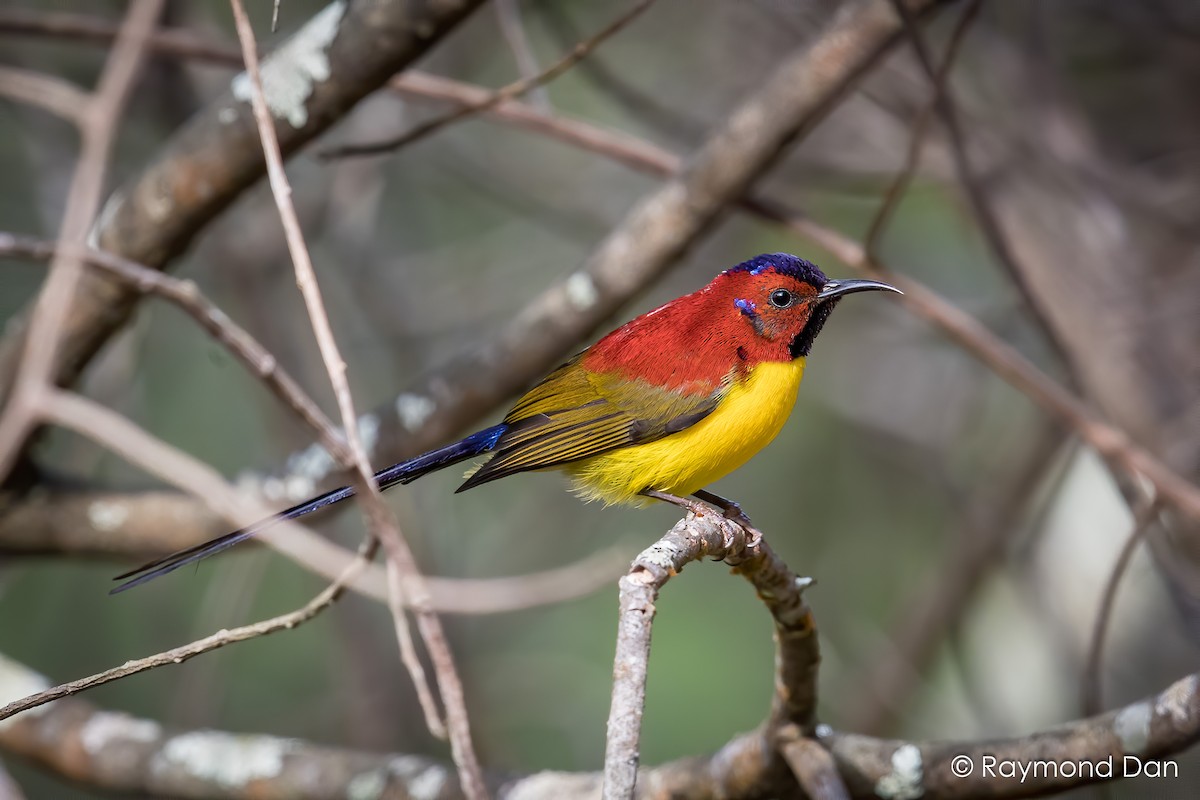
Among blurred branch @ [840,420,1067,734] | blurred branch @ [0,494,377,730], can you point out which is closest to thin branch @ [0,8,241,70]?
blurred branch @ [0,494,377,730]

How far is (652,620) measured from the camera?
169 cm

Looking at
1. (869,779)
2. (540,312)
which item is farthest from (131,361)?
(869,779)

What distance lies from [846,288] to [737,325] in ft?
1.08

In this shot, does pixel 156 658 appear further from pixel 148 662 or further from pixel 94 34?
pixel 94 34

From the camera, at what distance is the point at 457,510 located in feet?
22.8

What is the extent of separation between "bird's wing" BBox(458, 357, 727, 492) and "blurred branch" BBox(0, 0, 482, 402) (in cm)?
101

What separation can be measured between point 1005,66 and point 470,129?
9.61 feet

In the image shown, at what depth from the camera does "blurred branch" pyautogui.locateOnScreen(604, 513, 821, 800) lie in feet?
5.10

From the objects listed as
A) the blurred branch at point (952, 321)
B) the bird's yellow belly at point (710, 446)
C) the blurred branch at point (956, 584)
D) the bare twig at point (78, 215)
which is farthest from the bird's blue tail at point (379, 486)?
the blurred branch at point (956, 584)

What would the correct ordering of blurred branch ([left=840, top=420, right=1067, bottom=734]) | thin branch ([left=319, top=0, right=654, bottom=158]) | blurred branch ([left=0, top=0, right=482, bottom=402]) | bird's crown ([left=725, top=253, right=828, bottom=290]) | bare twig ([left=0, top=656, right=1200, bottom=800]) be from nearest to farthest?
bare twig ([left=0, top=656, right=1200, bottom=800]) → blurred branch ([left=0, top=0, right=482, bottom=402]) → thin branch ([left=319, top=0, right=654, bottom=158]) → bird's crown ([left=725, top=253, right=828, bottom=290]) → blurred branch ([left=840, top=420, right=1067, bottom=734])

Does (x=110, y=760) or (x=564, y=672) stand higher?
(x=564, y=672)

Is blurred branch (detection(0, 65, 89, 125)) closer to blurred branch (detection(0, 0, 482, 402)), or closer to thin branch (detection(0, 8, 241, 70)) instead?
blurred branch (detection(0, 0, 482, 402))

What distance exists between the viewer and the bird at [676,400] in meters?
3.14

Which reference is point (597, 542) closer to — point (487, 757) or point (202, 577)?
point (487, 757)
